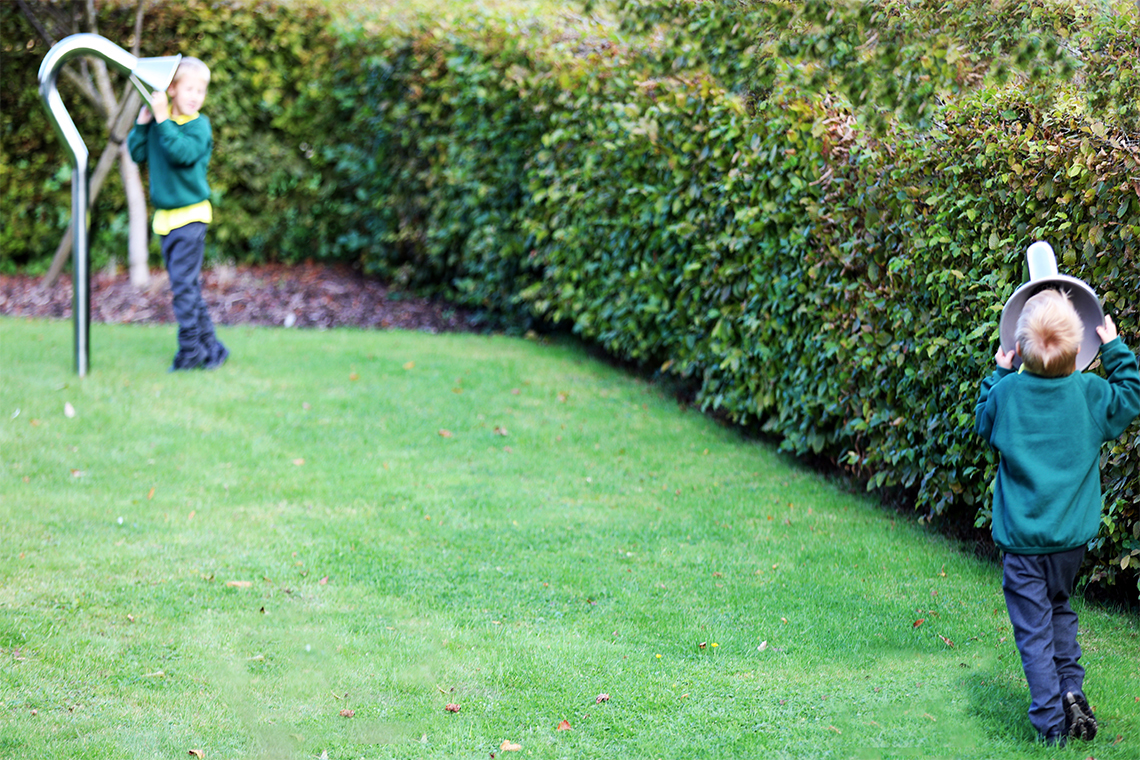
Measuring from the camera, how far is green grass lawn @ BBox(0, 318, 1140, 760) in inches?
140

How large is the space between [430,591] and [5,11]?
865cm

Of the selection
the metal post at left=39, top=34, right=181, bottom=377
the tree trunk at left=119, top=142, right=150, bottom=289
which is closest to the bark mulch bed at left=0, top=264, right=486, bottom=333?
the tree trunk at left=119, top=142, right=150, bottom=289

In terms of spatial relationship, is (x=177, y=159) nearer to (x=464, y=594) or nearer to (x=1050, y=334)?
(x=464, y=594)

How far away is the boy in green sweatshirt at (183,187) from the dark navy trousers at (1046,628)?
5.98 m

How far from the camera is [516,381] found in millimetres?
7945

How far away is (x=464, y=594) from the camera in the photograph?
462 cm

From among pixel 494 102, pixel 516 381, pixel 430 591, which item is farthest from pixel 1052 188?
pixel 494 102

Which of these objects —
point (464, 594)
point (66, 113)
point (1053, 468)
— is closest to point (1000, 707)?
point (1053, 468)

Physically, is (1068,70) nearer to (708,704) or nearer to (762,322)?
(762,322)

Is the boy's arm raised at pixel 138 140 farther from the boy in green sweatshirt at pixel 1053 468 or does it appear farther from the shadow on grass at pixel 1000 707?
the shadow on grass at pixel 1000 707

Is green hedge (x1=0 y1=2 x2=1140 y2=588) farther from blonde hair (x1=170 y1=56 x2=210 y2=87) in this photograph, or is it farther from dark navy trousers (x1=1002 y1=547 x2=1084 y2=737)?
blonde hair (x1=170 y1=56 x2=210 y2=87)

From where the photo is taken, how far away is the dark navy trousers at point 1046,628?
3426 mm

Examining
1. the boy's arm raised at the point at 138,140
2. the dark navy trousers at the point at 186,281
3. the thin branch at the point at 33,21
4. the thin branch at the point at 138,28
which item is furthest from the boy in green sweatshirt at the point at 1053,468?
the thin branch at the point at 33,21

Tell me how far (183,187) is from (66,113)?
874 millimetres
